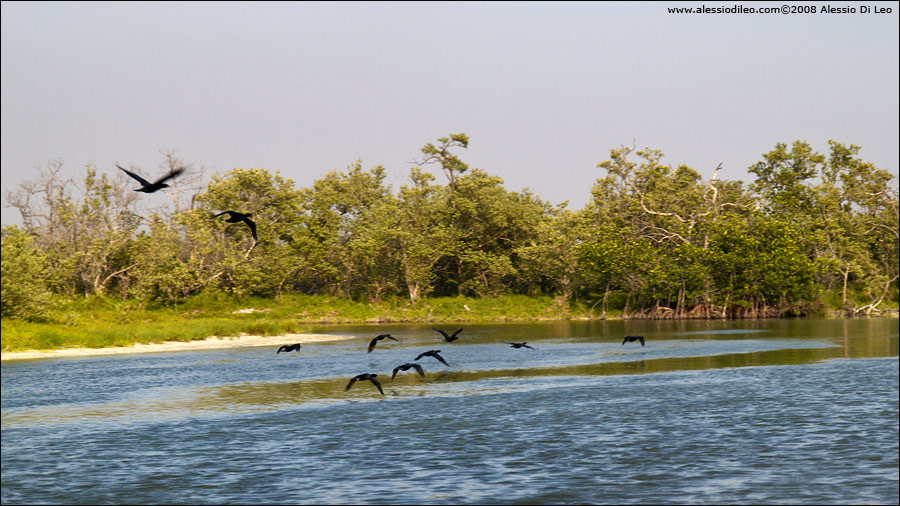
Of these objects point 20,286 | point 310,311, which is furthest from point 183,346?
point 310,311

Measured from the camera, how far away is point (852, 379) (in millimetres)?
34812

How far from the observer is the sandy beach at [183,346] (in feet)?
156

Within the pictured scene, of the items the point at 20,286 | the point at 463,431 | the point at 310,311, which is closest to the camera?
the point at 463,431

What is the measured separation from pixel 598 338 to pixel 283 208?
44.3 m

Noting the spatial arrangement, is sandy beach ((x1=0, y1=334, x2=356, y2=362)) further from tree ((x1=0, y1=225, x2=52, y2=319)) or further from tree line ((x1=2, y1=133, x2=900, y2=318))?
tree line ((x1=2, y1=133, x2=900, y2=318))

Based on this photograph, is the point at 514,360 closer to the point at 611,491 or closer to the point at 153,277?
the point at 611,491

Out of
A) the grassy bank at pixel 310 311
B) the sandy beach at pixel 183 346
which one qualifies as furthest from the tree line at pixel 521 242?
the sandy beach at pixel 183 346

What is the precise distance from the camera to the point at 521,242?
98.6 m

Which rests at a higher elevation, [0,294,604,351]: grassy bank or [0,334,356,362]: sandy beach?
[0,294,604,351]: grassy bank

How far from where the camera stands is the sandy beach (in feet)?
156

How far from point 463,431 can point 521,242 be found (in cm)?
7455

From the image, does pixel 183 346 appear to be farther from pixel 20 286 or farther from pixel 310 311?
pixel 310 311

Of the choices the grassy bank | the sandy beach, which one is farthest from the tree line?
the sandy beach

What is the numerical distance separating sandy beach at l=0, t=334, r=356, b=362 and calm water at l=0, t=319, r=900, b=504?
79.7 inches
